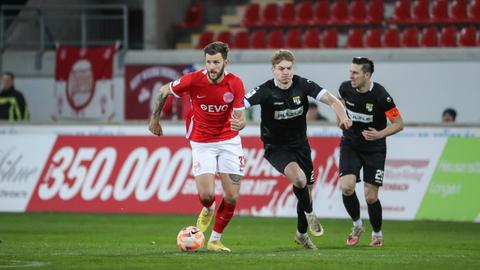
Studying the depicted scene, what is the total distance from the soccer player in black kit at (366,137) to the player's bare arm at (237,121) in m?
2.08

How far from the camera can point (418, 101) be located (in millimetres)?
24203

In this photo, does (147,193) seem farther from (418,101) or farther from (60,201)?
(418,101)

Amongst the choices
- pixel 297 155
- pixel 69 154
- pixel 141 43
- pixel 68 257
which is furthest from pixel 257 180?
pixel 141 43

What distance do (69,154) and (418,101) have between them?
796 centimetres

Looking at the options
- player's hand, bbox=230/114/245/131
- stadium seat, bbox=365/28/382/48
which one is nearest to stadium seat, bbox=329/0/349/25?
stadium seat, bbox=365/28/382/48

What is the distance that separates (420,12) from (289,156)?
13435 millimetres

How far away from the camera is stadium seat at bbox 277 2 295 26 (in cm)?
2752

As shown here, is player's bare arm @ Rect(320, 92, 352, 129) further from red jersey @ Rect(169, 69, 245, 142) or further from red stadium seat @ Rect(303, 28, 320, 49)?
red stadium seat @ Rect(303, 28, 320, 49)

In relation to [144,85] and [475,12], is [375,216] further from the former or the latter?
[144,85]

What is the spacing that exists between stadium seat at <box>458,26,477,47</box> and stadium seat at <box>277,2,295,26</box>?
457cm

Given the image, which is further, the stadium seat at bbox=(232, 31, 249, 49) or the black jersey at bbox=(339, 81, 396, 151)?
the stadium seat at bbox=(232, 31, 249, 49)

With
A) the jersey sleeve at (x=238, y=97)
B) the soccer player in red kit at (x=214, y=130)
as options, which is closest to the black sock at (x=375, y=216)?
the soccer player in red kit at (x=214, y=130)

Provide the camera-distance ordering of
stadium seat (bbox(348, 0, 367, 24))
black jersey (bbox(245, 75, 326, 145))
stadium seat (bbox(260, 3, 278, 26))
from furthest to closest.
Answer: stadium seat (bbox(260, 3, 278, 26)) → stadium seat (bbox(348, 0, 367, 24)) → black jersey (bbox(245, 75, 326, 145))

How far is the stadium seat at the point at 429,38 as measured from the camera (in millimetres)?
24938
